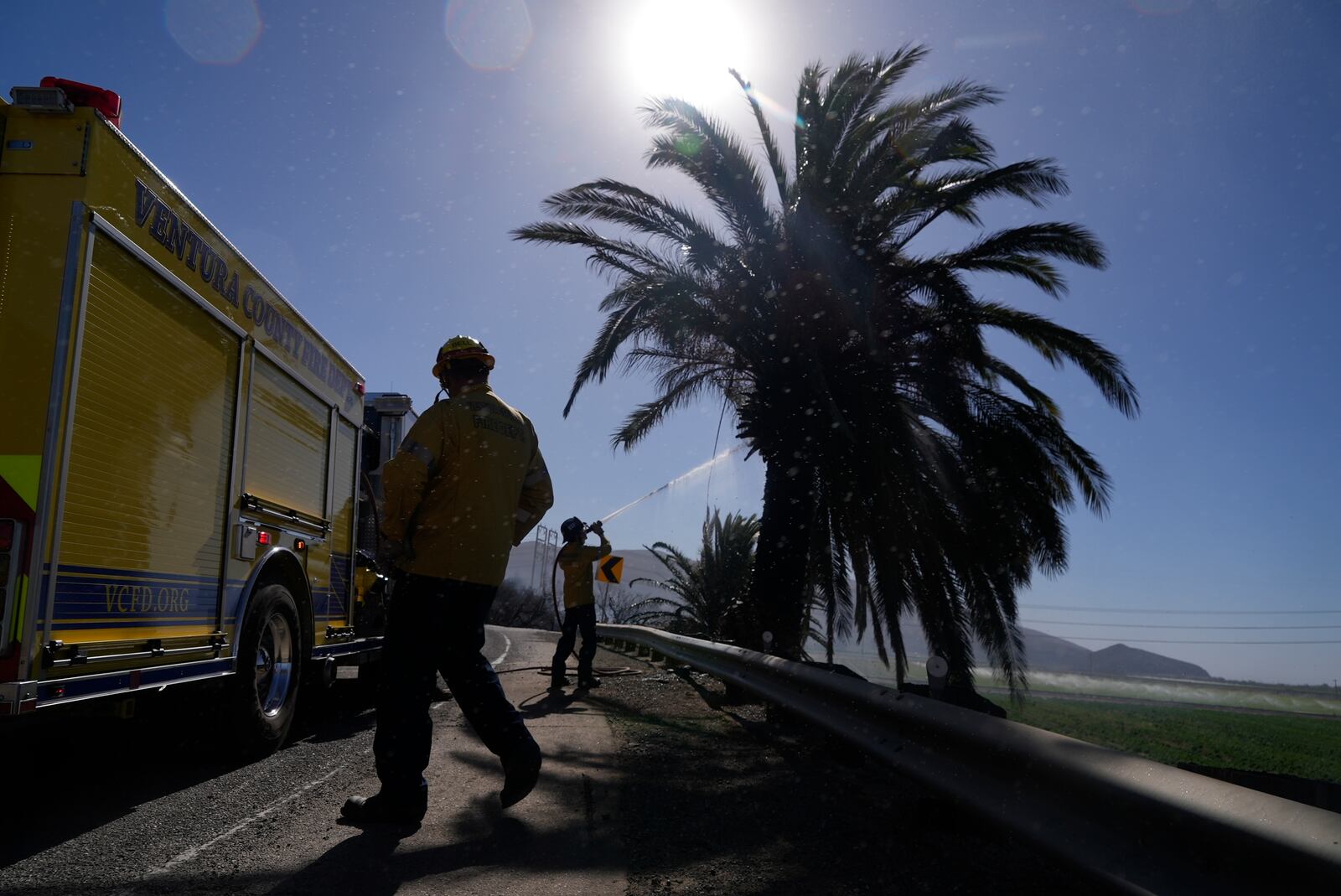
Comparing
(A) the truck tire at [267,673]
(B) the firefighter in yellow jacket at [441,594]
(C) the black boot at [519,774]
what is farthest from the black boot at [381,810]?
(A) the truck tire at [267,673]

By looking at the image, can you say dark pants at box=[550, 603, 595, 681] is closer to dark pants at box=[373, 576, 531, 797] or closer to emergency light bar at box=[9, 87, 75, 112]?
dark pants at box=[373, 576, 531, 797]

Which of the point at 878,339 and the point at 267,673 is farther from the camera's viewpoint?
the point at 878,339

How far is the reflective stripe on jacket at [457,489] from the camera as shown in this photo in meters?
3.82

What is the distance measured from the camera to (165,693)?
4598 millimetres

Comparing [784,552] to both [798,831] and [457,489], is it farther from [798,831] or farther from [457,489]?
[457,489]

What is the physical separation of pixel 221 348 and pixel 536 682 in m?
5.97

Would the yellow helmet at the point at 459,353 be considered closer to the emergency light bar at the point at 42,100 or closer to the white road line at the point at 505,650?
the emergency light bar at the point at 42,100

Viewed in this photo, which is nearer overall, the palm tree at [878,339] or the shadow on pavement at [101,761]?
the shadow on pavement at [101,761]

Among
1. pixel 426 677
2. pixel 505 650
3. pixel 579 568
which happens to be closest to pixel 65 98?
pixel 426 677

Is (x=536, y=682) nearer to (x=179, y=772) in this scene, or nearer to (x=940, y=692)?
(x=179, y=772)

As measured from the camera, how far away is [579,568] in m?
10.0

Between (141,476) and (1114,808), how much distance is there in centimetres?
402

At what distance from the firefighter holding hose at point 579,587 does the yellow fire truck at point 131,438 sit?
12.4 ft

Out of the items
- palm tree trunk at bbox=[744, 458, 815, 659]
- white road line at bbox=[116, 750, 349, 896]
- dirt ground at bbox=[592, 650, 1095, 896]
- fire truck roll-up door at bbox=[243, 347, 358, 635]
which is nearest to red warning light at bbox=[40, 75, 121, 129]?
fire truck roll-up door at bbox=[243, 347, 358, 635]
